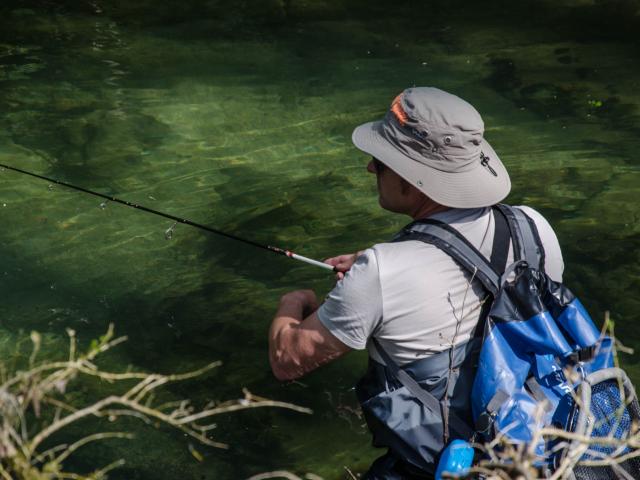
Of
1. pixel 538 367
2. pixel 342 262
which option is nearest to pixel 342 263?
pixel 342 262

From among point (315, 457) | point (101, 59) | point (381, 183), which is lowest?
point (315, 457)

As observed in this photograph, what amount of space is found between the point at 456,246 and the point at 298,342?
0.57 meters

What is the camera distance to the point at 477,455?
108 inches

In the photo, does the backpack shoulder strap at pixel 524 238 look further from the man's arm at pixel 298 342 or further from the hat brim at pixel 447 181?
the man's arm at pixel 298 342

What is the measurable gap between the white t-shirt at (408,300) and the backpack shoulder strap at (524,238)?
55 mm

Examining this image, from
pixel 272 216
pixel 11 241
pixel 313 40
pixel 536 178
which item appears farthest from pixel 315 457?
pixel 313 40

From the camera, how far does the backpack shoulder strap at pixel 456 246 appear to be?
2693mm

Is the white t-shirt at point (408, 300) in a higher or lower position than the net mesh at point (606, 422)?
higher

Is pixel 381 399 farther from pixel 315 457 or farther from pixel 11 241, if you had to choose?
pixel 11 241

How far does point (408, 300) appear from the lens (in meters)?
2.65

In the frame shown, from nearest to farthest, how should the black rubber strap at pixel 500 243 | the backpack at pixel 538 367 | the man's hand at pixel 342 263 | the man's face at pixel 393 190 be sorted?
1. the backpack at pixel 538 367
2. the black rubber strap at pixel 500 243
3. the man's face at pixel 393 190
4. the man's hand at pixel 342 263

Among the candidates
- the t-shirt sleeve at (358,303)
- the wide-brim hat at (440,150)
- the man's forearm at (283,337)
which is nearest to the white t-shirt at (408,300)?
the t-shirt sleeve at (358,303)

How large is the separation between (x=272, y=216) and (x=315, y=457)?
7.71ft

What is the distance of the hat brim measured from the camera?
9.03ft
